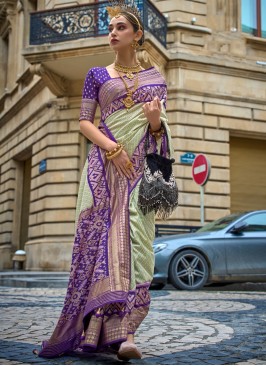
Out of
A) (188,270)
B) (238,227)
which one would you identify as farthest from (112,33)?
(238,227)

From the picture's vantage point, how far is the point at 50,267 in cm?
1586

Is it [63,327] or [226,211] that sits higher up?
[226,211]

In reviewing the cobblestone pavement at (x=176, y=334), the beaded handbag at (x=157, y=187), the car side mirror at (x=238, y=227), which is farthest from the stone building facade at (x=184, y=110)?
the beaded handbag at (x=157, y=187)

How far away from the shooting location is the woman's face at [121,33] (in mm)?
3301

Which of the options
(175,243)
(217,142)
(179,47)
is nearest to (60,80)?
(179,47)

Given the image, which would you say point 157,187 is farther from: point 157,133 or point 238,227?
point 238,227

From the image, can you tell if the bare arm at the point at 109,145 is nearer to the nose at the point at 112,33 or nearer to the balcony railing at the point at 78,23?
the nose at the point at 112,33

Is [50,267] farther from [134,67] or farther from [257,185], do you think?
[134,67]

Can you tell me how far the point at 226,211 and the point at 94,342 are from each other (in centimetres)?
1309

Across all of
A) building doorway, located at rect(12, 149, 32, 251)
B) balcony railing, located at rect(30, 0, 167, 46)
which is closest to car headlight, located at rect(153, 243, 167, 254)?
balcony railing, located at rect(30, 0, 167, 46)

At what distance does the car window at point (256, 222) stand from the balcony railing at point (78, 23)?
23.3 ft

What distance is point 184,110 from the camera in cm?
1562

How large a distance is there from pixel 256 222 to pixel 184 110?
6526 mm

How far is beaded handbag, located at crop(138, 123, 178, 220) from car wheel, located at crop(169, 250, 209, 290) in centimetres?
596
